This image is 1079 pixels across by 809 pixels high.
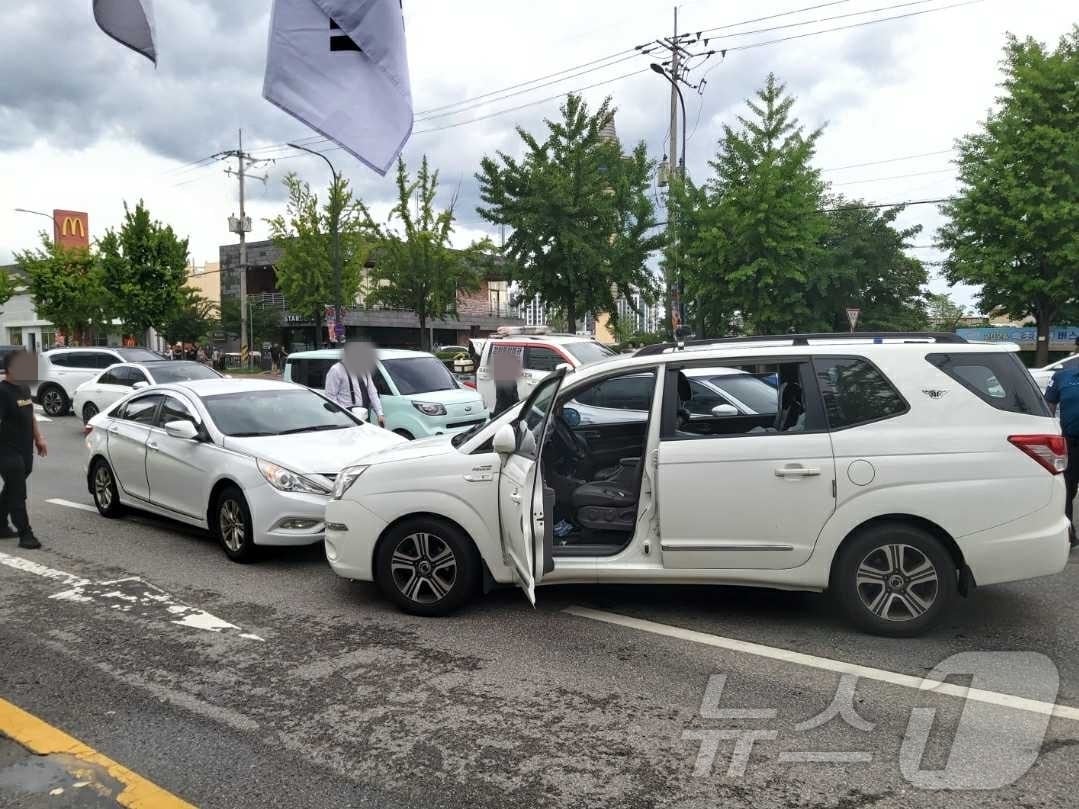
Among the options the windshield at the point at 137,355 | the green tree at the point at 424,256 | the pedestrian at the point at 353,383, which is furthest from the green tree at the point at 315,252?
the pedestrian at the point at 353,383

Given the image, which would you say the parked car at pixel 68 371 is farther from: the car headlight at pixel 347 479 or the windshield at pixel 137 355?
the car headlight at pixel 347 479

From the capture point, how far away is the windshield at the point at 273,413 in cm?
765

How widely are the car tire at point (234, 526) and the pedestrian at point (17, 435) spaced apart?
5.94ft

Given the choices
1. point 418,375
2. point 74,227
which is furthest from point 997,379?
point 74,227

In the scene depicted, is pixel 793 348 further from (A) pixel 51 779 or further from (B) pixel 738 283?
(B) pixel 738 283

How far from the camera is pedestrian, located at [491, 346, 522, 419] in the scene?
12.4m

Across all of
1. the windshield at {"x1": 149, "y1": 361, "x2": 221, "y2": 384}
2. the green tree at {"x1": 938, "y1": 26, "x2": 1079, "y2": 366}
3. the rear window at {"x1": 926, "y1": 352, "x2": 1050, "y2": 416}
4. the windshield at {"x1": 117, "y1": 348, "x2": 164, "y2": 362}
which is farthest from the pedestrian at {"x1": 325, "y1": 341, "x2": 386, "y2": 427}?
the green tree at {"x1": 938, "y1": 26, "x2": 1079, "y2": 366}

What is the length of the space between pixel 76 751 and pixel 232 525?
3.38 m

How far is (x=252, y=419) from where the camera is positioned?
25.6ft

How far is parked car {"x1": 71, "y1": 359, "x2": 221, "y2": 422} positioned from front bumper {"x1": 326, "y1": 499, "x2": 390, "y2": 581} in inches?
485

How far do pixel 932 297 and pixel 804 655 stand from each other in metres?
37.0

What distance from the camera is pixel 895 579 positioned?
4.95 m

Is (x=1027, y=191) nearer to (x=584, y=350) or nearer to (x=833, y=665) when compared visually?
(x=584, y=350)

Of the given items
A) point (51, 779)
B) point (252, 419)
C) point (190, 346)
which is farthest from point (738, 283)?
point (190, 346)
